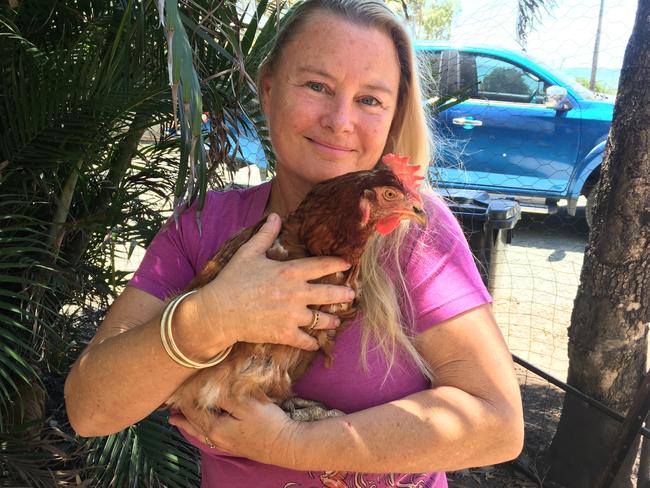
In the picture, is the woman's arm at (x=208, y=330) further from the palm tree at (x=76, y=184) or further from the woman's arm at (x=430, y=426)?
the palm tree at (x=76, y=184)

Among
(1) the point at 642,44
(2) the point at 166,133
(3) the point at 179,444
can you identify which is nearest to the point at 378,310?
(3) the point at 179,444

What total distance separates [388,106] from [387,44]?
6.5 inches

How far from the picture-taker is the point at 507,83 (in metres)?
7.59

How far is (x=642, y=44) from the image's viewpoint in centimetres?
262

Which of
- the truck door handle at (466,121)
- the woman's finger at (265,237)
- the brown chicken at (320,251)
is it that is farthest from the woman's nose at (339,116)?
the truck door handle at (466,121)

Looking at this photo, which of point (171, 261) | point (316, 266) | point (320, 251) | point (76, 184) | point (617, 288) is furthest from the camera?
point (617, 288)

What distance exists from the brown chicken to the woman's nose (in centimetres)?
13

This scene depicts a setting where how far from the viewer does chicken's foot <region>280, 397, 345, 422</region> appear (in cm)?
136

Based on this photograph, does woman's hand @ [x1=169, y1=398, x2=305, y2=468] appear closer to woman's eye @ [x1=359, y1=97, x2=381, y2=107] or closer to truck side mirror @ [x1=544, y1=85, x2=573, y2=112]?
woman's eye @ [x1=359, y1=97, x2=381, y2=107]

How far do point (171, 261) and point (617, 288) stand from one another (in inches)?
86.9

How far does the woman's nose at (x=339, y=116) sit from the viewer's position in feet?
4.77

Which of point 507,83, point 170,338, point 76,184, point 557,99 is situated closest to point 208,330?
point 170,338

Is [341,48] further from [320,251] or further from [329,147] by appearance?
[320,251]

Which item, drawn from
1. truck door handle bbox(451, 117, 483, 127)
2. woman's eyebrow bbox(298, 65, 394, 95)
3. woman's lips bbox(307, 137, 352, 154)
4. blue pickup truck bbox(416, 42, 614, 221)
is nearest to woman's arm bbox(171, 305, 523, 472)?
woman's lips bbox(307, 137, 352, 154)
